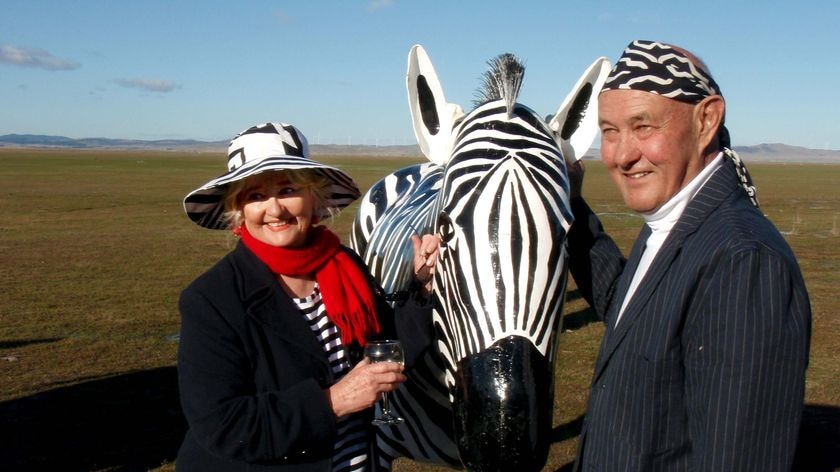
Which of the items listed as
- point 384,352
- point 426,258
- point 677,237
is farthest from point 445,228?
point 677,237

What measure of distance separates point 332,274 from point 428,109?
1493 mm

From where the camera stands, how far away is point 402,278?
486 cm

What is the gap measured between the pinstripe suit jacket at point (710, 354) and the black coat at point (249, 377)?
3.41 feet

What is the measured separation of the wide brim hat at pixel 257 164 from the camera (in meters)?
3.00

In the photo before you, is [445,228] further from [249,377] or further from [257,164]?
[249,377]

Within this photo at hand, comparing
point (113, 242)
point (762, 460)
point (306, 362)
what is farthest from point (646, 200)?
point (113, 242)

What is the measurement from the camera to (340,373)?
312 centimetres

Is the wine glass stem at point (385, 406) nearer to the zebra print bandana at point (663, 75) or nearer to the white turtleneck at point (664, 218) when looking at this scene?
the white turtleneck at point (664, 218)

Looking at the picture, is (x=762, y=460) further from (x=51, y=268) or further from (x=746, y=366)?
(x=51, y=268)

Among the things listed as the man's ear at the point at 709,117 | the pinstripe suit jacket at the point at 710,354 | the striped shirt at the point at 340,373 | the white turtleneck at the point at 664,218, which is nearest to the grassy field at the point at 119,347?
the striped shirt at the point at 340,373

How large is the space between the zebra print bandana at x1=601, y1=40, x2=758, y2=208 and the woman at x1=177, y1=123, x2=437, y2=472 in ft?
4.18

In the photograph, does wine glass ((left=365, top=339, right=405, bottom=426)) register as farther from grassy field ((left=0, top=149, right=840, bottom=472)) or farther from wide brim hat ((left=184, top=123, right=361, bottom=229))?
grassy field ((left=0, top=149, right=840, bottom=472))

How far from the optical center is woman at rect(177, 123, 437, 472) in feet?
9.09

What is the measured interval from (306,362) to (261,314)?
0.26 meters
